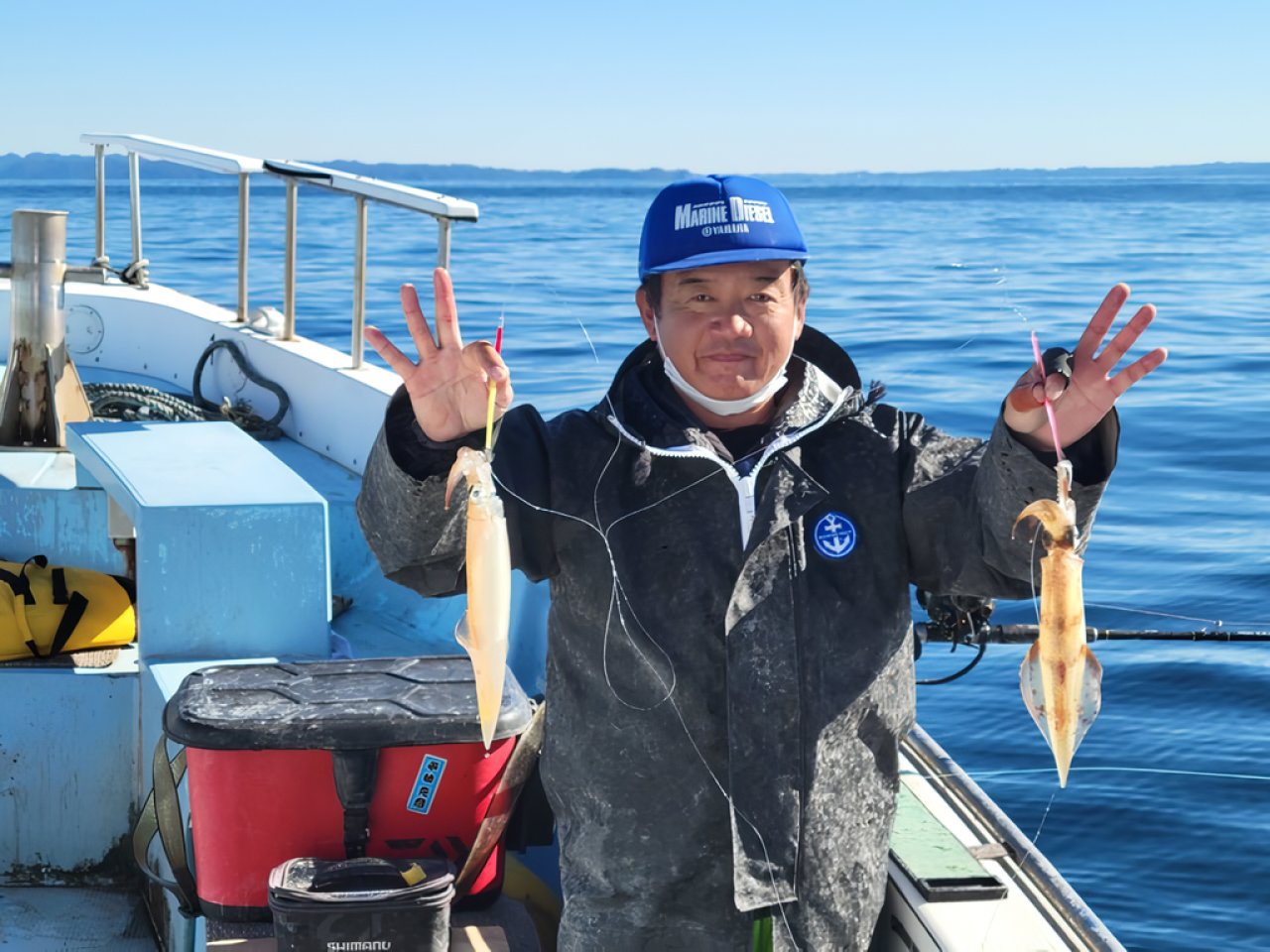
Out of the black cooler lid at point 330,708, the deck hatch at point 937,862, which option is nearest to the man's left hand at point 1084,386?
the deck hatch at point 937,862

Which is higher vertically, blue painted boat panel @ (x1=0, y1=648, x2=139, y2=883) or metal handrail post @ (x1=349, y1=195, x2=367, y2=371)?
metal handrail post @ (x1=349, y1=195, x2=367, y2=371)

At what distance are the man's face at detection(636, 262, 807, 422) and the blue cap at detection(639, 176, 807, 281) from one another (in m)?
0.04

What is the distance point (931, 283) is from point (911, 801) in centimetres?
2003

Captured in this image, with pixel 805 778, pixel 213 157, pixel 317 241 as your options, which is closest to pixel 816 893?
pixel 805 778

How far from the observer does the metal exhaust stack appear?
613 cm

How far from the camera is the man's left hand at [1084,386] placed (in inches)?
82.2

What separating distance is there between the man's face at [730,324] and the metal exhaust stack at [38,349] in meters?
4.39

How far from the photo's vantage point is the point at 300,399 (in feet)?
23.1

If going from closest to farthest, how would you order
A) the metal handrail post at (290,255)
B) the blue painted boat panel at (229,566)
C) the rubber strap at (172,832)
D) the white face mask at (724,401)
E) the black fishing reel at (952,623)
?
the white face mask at (724,401) → the black fishing reel at (952,623) → the rubber strap at (172,832) → the blue painted boat panel at (229,566) → the metal handrail post at (290,255)

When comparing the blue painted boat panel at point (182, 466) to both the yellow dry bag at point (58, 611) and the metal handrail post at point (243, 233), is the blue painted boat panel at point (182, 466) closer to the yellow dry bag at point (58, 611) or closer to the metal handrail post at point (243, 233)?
the yellow dry bag at point (58, 611)

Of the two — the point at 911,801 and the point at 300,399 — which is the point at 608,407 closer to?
the point at 911,801

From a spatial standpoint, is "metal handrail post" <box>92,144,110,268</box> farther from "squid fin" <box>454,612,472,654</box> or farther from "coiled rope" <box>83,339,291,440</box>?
"squid fin" <box>454,612,472,654</box>

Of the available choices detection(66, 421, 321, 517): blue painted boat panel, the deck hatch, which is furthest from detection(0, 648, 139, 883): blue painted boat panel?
the deck hatch

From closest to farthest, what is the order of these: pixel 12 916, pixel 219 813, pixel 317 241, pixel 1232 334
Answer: pixel 219 813 < pixel 12 916 < pixel 1232 334 < pixel 317 241
